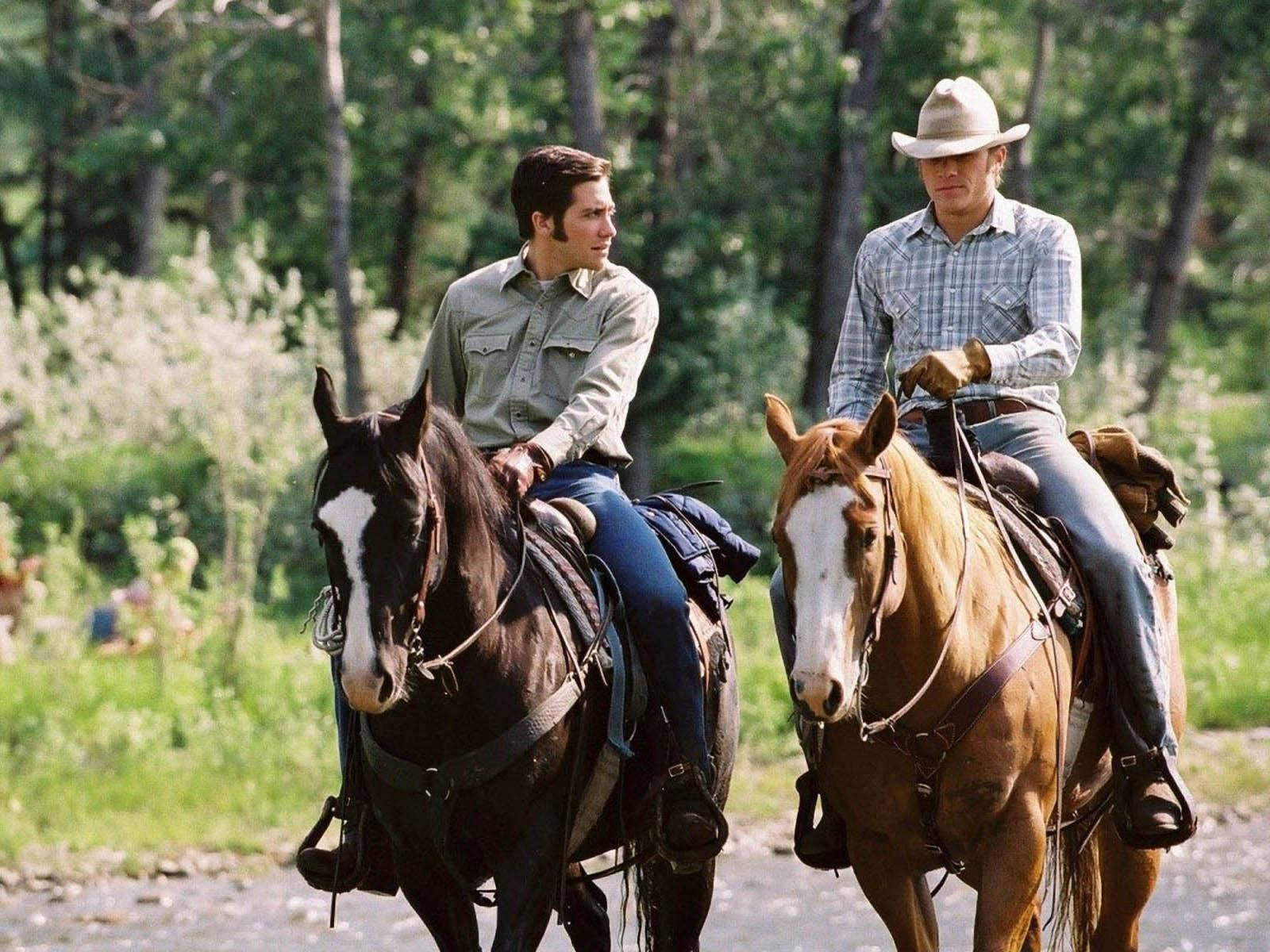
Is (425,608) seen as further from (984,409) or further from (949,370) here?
(984,409)

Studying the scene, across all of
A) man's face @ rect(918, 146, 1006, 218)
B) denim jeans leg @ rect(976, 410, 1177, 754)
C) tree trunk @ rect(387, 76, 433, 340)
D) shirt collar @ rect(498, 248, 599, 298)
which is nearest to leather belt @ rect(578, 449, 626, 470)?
shirt collar @ rect(498, 248, 599, 298)

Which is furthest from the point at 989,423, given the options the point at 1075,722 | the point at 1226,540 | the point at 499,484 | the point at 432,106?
the point at 432,106

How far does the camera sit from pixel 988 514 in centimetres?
575

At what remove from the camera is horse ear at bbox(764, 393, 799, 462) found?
498cm

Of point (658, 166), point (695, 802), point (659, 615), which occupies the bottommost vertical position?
point (658, 166)

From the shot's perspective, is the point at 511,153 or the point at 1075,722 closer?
the point at 1075,722

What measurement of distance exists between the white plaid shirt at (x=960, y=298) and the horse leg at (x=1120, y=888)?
1477 mm

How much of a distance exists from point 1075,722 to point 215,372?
12.4 metres

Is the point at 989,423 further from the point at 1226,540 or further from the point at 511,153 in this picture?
the point at 511,153

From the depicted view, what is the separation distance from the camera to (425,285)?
27734 millimetres

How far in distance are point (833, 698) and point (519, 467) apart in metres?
1.28

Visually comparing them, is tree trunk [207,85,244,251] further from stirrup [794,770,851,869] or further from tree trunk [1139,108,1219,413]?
stirrup [794,770,851,869]

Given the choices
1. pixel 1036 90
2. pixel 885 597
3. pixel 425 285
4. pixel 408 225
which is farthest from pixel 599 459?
pixel 425 285

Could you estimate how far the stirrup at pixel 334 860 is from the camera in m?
5.62
